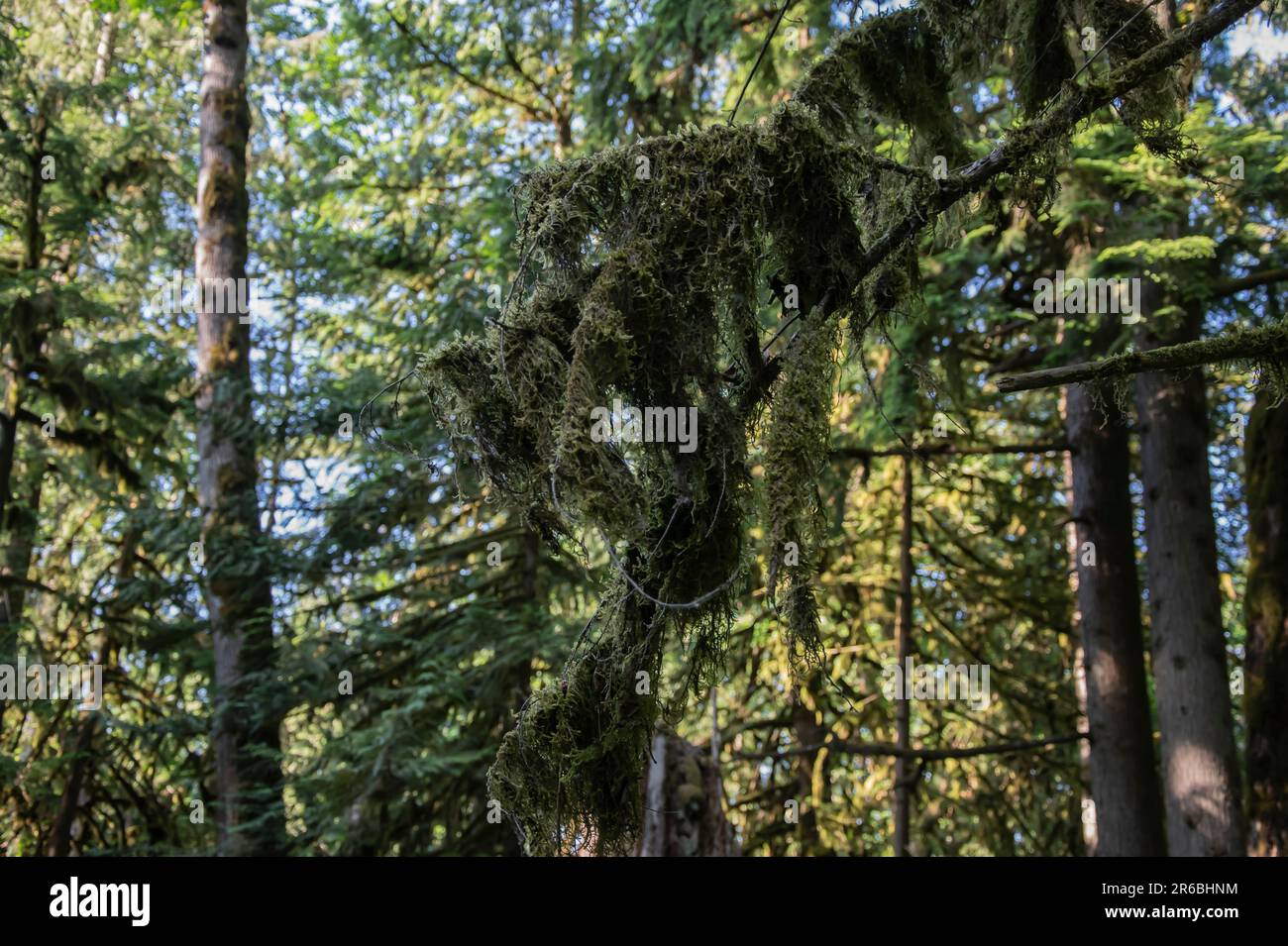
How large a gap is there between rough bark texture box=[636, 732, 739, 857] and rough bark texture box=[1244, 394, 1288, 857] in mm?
4456

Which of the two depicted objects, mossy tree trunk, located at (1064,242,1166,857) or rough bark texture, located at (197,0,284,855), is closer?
mossy tree trunk, located at (1064,242,1166,857)

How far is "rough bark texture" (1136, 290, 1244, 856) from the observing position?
28.8 feet

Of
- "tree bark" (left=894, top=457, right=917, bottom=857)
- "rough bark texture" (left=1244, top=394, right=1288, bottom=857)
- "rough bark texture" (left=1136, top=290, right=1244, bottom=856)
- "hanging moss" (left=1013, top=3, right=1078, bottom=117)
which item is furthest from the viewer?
"tree bark" (left=894, top=457, right=917, bottom=857)

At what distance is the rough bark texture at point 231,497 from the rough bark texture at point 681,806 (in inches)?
149

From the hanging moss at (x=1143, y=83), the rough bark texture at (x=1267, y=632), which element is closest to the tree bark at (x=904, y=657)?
the rough bark texture at (x=1267, y=632)

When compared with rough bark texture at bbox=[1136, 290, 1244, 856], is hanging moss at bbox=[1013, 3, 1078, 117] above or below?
above

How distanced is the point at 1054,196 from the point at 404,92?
500 inches

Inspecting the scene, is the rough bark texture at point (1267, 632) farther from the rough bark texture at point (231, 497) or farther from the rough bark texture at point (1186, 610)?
the rough bark texture at point (231, 497)

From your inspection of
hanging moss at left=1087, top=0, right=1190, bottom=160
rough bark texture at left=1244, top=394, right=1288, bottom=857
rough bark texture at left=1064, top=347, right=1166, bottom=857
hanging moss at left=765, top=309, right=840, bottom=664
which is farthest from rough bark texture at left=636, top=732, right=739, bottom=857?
rough bark texture at left=1244, top=394, right=1288, bottom=857

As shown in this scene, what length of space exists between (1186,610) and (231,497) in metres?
7.80

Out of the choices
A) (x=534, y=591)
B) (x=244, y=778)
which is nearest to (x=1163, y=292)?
(x=534, y=591)

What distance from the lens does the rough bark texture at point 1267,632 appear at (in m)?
9.21

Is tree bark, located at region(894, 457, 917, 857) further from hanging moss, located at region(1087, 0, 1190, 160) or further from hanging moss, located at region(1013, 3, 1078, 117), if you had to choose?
hanging moss, located at region(1087, 0, 1190, 160)
